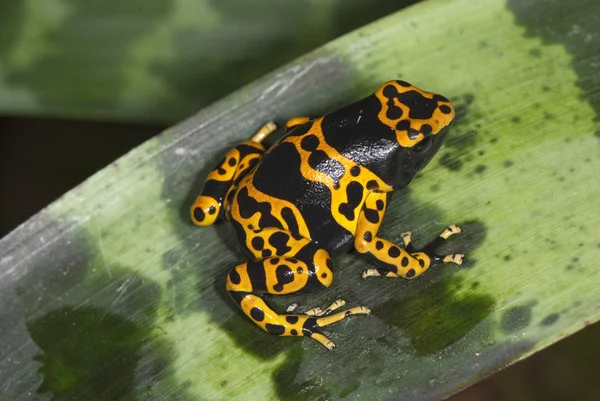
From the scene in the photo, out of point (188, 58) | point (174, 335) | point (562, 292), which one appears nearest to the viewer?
point (562, 292)

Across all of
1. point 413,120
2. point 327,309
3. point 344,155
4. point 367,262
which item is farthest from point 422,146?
point 327,309

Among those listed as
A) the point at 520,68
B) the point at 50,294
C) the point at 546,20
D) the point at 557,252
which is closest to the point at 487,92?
the point at 520,68

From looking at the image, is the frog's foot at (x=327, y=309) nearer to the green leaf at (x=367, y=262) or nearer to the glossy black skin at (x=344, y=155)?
the green leaf at (x=367, y=262)

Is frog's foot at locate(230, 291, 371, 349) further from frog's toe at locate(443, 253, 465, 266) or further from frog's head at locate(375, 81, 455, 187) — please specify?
frog's head at locate(375, 81, 455, 187)

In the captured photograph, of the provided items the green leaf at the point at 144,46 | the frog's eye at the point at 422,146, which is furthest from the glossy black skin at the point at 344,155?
the green leaf at the point at 144,46

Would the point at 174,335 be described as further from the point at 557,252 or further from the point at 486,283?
the point at 557,252

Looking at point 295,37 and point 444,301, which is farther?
point 295,37
